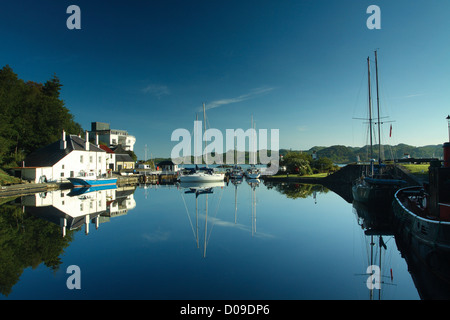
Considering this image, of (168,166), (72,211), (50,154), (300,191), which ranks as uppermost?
(50,154)

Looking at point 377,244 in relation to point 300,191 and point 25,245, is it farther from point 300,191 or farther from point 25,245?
point 300,191

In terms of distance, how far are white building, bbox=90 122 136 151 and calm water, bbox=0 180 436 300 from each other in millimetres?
81578

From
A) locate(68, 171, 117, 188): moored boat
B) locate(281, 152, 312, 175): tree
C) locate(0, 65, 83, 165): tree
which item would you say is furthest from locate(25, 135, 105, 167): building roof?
locate(281, 152, 312, 175): tree

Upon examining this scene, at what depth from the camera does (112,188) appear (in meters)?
44.4

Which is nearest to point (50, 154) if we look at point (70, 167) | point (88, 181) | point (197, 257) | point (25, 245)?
point (70, 167)

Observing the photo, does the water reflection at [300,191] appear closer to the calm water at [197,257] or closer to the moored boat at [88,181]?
the calm water at [197,257]

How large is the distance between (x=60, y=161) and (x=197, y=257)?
41838 millimetres

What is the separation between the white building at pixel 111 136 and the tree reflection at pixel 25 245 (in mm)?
81173

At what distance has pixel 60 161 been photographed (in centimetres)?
4347

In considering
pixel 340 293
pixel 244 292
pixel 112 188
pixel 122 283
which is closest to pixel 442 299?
pixel 340 293

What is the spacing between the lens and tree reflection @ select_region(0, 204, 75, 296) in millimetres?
10379

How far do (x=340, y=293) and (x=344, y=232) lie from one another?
30.8 ft

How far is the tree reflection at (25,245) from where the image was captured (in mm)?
10379
